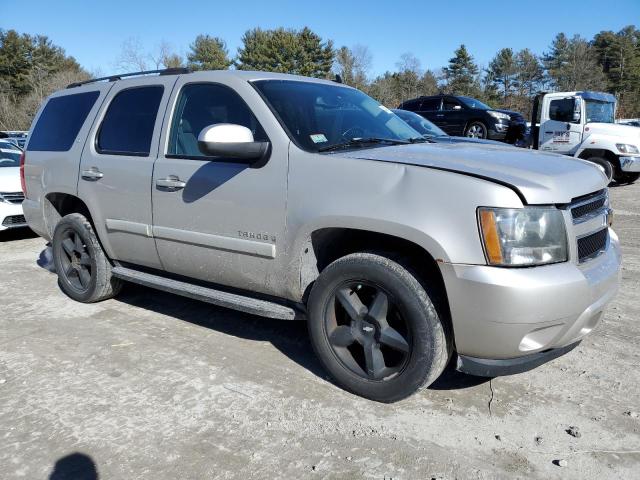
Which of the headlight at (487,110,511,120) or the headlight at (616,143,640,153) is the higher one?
the headlight at (487,110,511,120)

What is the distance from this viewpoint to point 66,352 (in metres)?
3.71

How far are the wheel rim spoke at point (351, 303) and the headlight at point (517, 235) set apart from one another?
2.54 ft

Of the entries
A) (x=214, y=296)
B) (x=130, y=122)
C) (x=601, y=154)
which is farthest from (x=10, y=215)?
(x=601, y=154)

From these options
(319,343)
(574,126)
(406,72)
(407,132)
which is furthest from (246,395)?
(406,72)

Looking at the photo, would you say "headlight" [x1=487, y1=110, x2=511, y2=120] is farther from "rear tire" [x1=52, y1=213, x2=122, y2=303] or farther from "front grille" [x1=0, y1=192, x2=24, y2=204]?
"rear tire" [x1=52, y1=213, x2=122, y2=303]

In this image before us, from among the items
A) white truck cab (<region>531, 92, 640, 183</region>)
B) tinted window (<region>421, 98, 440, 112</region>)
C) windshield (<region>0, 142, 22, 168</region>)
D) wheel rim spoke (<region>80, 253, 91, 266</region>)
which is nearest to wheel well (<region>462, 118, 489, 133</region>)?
A: tinted window (<region>421, 98, 440, 112</region>)

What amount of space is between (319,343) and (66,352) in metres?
1.88

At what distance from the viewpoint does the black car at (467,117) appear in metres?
16.3

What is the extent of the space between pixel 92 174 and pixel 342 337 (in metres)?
2.53

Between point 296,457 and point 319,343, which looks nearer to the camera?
point 296,457

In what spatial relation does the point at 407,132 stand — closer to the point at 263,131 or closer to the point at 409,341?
the point at 263,131

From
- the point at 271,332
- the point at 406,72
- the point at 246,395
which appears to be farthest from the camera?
the point at 406,72

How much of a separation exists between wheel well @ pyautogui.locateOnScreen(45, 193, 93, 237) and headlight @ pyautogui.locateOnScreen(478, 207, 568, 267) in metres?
3.69

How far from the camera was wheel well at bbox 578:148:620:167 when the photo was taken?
38.7 feet
